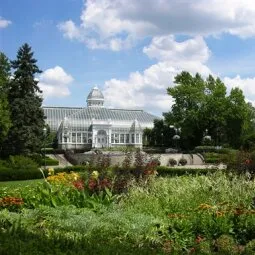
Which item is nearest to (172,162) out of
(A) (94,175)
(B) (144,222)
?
(A) (94,175)

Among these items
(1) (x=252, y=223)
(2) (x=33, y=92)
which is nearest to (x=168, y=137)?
(2) (x=33, y=92)

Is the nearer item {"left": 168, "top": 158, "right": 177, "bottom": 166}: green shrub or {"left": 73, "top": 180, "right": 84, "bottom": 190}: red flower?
{"left": 73, "top": 180, "right": 84, "bottom": 190}: red flower

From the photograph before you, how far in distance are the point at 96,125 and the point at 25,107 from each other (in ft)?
136

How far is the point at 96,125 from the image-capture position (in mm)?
82438

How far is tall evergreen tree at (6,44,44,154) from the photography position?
132 feet

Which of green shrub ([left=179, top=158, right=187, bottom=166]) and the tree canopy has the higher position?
the tree canopy

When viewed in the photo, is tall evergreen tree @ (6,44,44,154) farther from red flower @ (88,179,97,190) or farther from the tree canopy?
red flower @ (88,179,97,190)

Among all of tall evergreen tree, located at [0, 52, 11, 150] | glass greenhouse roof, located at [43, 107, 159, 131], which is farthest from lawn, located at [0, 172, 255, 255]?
glass greenhouse roof, located at [43, 107, 159, 131]

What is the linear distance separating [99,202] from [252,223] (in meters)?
3.71

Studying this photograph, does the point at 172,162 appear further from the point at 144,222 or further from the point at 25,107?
the point at 144,222

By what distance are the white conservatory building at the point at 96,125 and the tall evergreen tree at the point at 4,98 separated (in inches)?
1478

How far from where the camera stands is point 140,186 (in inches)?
500

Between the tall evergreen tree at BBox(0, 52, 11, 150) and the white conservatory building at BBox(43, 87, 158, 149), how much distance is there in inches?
1478

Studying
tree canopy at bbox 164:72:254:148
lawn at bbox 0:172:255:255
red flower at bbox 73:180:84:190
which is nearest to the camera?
lawn at bbox 0:172:255:255
